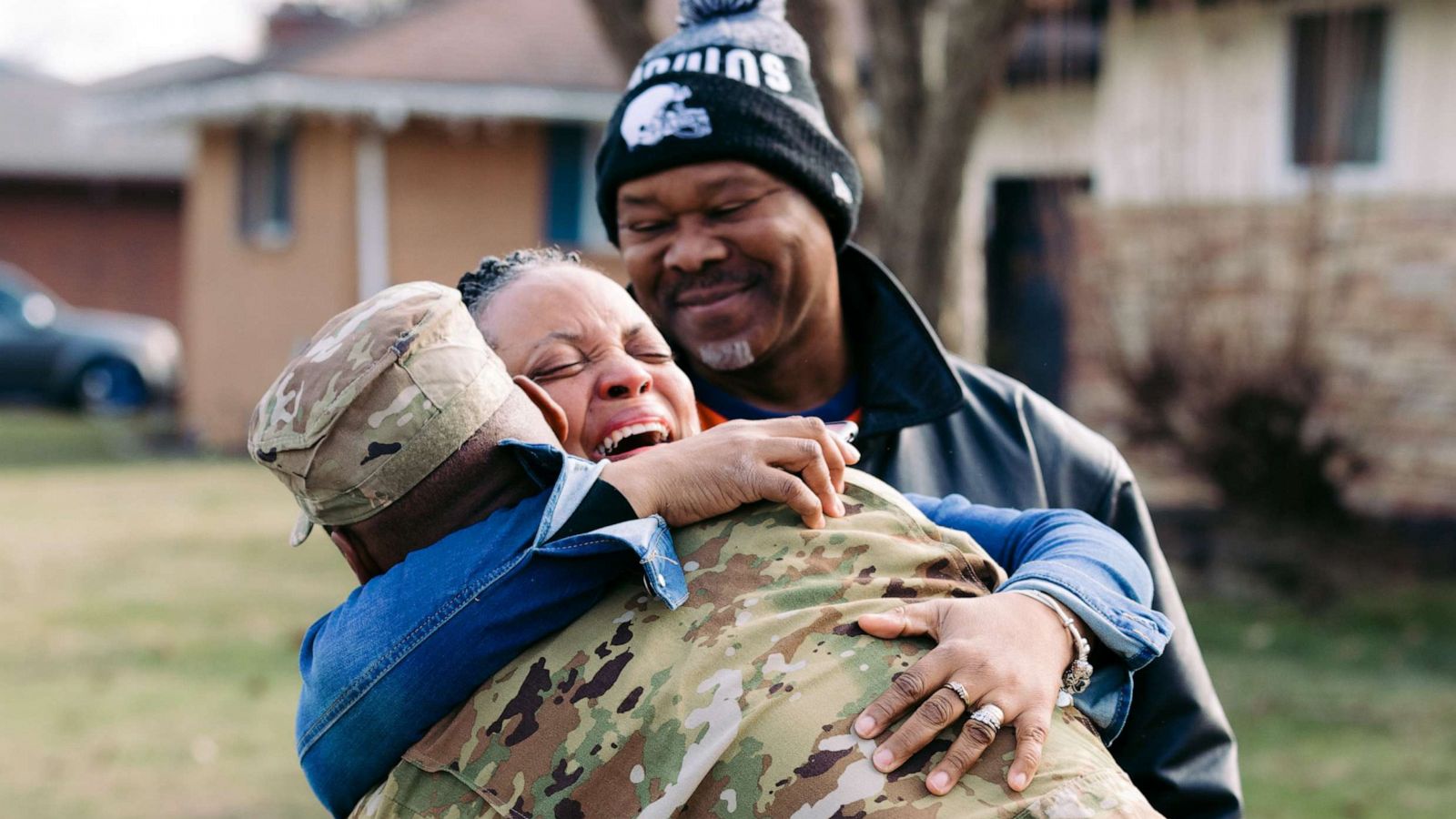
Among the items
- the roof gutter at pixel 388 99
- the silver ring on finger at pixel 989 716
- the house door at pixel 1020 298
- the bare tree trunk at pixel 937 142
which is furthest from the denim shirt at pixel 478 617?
the roof gutter at pixel 388 99

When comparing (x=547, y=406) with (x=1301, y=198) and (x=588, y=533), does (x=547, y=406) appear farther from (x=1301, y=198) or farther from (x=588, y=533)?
(x=1301, y=198)

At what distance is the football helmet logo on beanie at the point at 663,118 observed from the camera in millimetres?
2912

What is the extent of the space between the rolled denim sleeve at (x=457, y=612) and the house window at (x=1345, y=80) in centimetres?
1035

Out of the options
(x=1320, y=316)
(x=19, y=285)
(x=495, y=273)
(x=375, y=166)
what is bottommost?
(x=19, y=285)

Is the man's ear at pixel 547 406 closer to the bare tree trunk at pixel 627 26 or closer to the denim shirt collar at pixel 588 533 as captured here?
the denim shirt collar at pixel 588 533

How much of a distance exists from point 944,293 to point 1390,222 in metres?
5.59

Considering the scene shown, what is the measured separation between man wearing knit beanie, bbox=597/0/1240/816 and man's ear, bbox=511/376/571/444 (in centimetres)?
72

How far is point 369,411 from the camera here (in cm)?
191

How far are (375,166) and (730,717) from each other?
17579 millimetres

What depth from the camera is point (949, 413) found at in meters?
2.79

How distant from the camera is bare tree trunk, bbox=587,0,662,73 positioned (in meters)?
6.92

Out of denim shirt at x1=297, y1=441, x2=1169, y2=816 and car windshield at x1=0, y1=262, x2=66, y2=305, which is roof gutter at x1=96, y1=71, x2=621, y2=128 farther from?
denim shirt at x1=297, y1=441, x2=1169, y2=816

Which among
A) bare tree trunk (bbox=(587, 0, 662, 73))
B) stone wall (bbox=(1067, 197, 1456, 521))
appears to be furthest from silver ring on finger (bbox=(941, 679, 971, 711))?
stone wall (bbox=(1067, 197, 1456, 521))

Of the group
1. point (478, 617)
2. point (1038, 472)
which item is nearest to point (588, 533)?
point (478, 617)
